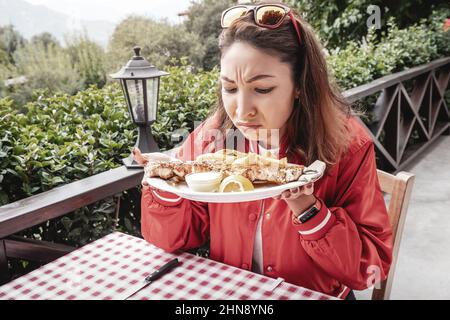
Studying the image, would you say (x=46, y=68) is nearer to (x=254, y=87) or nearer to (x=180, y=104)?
(x=180, y=104)

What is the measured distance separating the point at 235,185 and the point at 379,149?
3.29 m

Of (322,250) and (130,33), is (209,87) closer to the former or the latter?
(322,250)

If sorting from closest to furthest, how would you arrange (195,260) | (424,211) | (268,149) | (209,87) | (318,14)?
(195,260) < (268,149) < (209,87) < (424,211) < (318,14)

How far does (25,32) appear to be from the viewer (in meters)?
16.7

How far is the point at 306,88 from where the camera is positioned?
126cm

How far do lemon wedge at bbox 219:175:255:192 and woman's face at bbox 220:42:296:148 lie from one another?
147 mm

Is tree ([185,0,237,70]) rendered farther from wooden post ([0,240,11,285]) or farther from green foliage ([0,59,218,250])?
wooden post ([0,240,11,285])

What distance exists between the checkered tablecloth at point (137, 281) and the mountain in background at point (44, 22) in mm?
13138

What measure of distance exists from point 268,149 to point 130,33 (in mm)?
16549

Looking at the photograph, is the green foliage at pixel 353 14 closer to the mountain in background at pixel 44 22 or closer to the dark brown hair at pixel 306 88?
the dark brown hair at pixel 306 88

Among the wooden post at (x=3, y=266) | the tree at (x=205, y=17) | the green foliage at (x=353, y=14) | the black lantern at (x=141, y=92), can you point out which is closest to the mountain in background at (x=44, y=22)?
the tree at (x=205, y=17)

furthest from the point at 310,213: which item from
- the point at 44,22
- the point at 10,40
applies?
the point at 10,40

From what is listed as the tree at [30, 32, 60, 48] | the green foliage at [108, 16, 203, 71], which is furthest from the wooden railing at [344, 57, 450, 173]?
the tree at [30, 32, 60, 48]

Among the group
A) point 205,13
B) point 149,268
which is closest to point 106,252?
point 149,268
